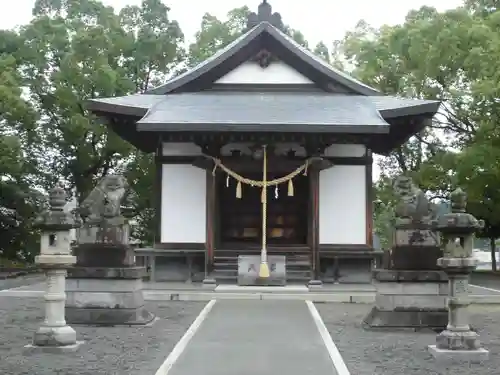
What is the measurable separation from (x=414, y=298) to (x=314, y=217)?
7.21 metres

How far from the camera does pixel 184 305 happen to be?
14.1 meters

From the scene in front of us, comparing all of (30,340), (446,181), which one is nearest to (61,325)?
(30,340)

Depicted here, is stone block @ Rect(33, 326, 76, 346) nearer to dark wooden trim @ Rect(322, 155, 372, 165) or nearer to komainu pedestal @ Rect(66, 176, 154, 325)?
komainu pedestal @ Rect(66, 176, 154, 325)

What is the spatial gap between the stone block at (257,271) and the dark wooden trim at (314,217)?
94 centimetres

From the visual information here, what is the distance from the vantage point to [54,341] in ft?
27.9

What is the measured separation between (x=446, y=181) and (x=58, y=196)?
1938cm

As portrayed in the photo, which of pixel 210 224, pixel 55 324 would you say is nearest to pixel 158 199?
pixel 210 224

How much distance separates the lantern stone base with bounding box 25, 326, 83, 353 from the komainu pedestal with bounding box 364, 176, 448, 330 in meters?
4.49

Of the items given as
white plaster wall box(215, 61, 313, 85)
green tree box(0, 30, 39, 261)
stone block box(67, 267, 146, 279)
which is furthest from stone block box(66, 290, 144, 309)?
green tree box(0, 30, 39, 261)

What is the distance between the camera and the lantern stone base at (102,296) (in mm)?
10594

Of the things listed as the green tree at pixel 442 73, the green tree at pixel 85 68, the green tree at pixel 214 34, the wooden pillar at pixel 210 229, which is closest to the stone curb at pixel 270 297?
the wooden pillar at pixel 210 229

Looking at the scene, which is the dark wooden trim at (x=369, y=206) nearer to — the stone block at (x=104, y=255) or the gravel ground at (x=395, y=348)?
the gravel ground at (x=395, y=348)

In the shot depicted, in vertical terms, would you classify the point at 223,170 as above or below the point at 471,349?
above

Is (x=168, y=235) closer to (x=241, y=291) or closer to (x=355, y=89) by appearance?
(x=241, y=291)
